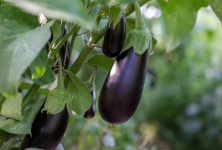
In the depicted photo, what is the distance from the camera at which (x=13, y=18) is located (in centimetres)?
33

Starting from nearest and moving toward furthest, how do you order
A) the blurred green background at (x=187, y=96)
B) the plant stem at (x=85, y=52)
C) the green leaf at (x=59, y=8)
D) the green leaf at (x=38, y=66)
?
the green leaf at (x=59, y=8), the green leaf at (x=38, y=66), the plant stem at (x=85, y=52), the blurred green background at (x=187, y=96)

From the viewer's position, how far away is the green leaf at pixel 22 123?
366mm

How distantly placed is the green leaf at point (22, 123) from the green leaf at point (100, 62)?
4.5 inches

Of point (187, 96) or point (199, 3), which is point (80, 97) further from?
point (187, 96)

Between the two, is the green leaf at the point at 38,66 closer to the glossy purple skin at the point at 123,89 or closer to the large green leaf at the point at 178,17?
the glossy purple skin at the point at 123,89

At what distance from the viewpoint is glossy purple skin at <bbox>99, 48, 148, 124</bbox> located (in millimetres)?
374

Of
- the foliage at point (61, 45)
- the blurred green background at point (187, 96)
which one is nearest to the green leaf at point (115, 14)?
the foliage at point (61, 45)

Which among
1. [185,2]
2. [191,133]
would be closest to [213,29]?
[191,133]

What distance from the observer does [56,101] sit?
0.38 meters

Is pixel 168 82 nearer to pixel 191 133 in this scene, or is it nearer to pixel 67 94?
pixel 191 133

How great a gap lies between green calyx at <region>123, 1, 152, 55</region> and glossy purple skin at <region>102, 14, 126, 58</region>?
0.04ft

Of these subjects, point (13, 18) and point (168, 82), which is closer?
point (13, 18)

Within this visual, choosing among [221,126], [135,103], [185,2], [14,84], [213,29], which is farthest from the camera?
[213,29]

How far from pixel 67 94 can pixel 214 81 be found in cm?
250
